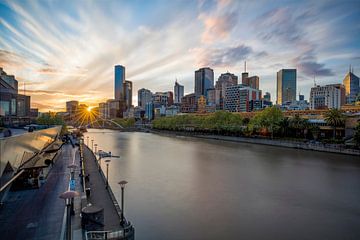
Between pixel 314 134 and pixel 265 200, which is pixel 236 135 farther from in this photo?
pixel 265 200

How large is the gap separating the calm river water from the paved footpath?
473 cm

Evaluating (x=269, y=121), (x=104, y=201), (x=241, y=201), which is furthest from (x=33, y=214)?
(x=269, y=121)

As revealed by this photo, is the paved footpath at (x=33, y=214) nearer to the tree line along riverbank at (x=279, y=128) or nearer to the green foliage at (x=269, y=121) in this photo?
the tree line along riverbank at (x=279, y=128)

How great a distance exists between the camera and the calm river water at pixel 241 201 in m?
14.7

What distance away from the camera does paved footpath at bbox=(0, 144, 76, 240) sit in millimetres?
10664

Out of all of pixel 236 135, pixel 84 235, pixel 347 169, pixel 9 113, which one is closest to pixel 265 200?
pixel 84 235

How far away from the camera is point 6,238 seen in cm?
1026

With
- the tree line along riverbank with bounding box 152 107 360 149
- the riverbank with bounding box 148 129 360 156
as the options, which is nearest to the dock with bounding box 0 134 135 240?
the tree line along riverbank with bounding box 152 107 360 149

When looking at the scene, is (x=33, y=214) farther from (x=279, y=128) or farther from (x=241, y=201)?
(x=279, y=128)

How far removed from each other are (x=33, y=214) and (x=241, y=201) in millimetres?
14725

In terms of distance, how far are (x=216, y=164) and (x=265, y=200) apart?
55.6ft

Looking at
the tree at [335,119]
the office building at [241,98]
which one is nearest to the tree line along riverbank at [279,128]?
the tree at [335,119]

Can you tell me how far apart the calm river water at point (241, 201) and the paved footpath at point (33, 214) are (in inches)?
186

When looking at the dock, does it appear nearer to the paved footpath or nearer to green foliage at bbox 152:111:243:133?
the paved footpath
